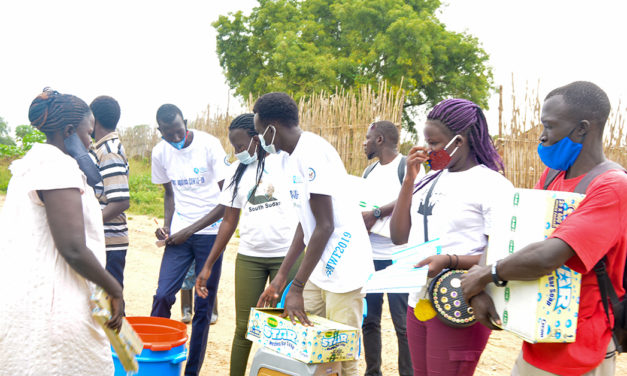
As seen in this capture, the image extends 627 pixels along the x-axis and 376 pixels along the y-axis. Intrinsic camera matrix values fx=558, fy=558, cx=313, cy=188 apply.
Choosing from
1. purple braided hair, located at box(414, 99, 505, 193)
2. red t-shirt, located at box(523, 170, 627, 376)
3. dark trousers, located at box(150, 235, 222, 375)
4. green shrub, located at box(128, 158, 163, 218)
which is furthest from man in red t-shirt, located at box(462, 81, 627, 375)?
green shrub, located at box(128, 158, 163, 218)

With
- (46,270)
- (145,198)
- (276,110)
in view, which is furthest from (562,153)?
(145,198)

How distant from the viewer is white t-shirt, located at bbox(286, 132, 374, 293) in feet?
9.83

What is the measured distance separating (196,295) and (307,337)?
5.70 ft

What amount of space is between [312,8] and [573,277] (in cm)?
2764

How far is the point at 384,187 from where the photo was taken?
186 inches

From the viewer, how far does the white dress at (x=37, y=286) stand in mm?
2238

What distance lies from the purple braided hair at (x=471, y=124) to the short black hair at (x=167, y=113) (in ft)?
8.35

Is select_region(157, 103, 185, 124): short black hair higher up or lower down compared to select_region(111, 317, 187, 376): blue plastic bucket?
higher up

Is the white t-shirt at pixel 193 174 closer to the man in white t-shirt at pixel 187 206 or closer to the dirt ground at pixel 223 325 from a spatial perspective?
the man in white t-shirt at pixel 187 206

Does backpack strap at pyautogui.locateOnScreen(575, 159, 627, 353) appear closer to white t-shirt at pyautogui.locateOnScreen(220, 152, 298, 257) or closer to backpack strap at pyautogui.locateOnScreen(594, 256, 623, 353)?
backpack strap at pyautogui.locateOnScreen(594, 256, 623, 353)

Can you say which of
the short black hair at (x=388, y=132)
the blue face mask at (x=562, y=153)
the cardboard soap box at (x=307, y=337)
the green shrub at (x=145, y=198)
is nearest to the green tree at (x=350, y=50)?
Answer: the green shrub at (x=145, y=198)

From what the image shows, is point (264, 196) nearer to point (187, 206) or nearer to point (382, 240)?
point (187, 206)

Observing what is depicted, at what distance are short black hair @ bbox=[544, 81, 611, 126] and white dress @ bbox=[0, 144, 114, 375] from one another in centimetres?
194

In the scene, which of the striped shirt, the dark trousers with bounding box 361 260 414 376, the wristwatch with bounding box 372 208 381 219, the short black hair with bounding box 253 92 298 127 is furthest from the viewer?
the wristwatch with bounding box 372 208 381 219
